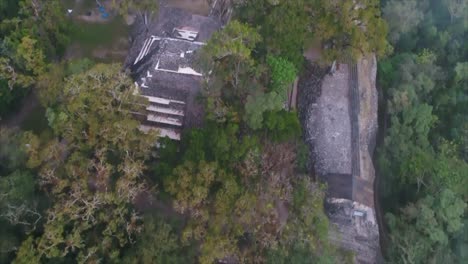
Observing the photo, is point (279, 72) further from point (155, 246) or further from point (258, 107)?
point (155, 246)

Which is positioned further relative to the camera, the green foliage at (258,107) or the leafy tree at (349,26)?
the leafy tree at (349,26)

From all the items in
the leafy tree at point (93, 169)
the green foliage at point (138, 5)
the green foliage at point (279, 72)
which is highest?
the green foliage at point (138, 5)

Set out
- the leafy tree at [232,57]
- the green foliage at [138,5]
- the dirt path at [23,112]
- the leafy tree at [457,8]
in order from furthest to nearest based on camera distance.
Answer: the leafy tree at [457,8], the dirt path at [23,112], the green foliage at [138,5], the leafy tree at [232,57]

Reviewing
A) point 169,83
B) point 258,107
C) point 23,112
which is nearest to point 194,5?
point 169,83

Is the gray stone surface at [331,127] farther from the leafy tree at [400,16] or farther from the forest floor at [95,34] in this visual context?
the forest floor at [95,34]

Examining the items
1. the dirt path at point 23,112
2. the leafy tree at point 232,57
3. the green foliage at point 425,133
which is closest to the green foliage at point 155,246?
the leafy tree at point 232,57

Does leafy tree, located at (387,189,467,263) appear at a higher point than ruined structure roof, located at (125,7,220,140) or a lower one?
lower

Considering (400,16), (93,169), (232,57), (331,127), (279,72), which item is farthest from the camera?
(400,16)

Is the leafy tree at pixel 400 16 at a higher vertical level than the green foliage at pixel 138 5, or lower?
higher

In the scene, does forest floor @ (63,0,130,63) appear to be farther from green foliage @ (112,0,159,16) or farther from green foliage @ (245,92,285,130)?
green foliage @ (245,92,285,130)

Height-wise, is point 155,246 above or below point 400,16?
below

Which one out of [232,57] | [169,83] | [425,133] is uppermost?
[232,57]

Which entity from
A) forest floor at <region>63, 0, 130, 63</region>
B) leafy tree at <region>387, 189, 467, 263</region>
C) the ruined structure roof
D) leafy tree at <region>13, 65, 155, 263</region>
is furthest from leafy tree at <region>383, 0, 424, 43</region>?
leafy tree at <region>13, 65, 155, 263</region>

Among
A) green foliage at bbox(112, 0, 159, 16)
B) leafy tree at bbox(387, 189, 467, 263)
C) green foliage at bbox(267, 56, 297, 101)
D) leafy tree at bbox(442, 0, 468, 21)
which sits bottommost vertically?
leafy tree at bbox(387, 189, 467, 263)
